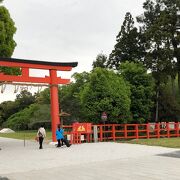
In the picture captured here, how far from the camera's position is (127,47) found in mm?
43125

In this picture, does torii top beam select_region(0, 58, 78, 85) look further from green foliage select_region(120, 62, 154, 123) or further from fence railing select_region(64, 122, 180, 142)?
green foliage select_region(120, 62, 154, 123)

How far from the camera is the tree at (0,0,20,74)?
30.4 metres

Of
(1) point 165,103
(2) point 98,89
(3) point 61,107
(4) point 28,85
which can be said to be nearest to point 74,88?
(3) point 61,107

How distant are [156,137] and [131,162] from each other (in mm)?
16187

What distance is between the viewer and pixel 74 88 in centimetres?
4816

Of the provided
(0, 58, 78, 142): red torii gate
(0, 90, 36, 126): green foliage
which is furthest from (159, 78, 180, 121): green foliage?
(0, 90, 36, 126): green foliage

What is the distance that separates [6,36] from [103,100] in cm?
962

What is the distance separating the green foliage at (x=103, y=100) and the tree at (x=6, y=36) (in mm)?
6580

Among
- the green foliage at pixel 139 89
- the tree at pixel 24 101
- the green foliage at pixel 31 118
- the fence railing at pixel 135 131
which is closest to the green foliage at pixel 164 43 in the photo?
the green foliage at pixel 139 89

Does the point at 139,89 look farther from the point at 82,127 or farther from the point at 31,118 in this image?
the point at 31,118

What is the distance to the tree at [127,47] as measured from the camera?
42531mm

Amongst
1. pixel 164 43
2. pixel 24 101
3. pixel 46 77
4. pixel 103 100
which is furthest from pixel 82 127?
pixel 24 101

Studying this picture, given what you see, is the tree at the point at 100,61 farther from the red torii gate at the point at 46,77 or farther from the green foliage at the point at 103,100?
the red torii gate at the point at 46,77

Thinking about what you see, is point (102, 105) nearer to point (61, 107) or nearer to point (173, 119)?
point (173, 119)
